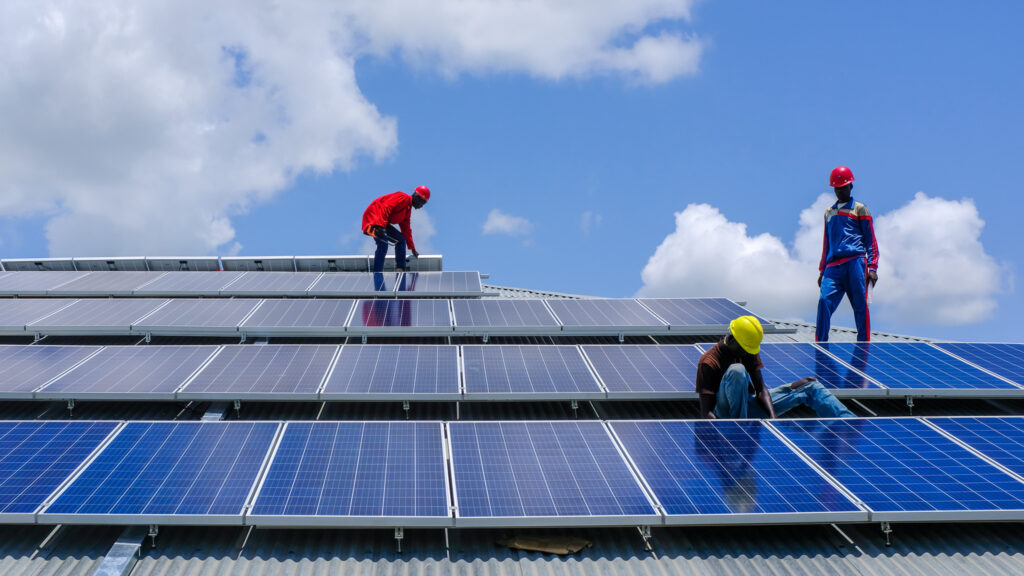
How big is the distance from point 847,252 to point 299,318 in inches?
390

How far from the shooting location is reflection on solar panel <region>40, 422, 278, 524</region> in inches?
233

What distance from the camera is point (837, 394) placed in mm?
8836

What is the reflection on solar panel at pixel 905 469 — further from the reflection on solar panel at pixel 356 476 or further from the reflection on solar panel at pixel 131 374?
the reflection on solar panel at pixel 131 374

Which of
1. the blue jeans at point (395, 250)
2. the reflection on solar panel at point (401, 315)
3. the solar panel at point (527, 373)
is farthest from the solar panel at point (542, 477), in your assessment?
the blue jeans at point (395, 250)

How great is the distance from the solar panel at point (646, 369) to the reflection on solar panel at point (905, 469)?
1.48 m

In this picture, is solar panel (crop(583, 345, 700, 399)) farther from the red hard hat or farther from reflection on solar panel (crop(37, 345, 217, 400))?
reflection on solar panel (crop(37, 345, 217, 400))

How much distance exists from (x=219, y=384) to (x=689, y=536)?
616cm

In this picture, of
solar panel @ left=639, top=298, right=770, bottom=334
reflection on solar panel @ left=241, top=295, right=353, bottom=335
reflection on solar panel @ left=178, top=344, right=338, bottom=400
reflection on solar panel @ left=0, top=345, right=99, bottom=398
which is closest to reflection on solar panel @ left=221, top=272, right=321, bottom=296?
reflection on solar panel @ left=241, top=295, right=353, bottom=335

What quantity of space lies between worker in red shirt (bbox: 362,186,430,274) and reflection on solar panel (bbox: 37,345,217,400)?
709 centimetres

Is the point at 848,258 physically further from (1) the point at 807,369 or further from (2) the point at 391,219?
(2) the point at 391,219

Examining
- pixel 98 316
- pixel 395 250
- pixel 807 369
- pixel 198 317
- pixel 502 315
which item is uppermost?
pixel 395 250

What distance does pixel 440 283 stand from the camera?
611 inches

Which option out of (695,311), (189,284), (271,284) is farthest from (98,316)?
(695,311)

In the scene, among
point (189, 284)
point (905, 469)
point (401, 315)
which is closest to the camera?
point (905, 469)
